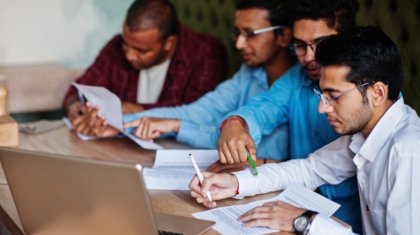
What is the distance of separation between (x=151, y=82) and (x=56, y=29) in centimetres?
93

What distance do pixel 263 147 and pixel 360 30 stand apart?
74 cm

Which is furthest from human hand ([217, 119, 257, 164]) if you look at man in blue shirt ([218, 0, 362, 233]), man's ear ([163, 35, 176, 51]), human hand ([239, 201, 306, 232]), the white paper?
man's ear ([163, 35, 176, 51])

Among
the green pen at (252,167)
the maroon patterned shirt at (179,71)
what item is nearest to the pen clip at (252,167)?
the green pen at (252,167)

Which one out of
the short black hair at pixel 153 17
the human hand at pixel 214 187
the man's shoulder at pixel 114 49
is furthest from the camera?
the man's shoulder at pixel 114 49

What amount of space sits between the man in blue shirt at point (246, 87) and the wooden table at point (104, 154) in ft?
0.22

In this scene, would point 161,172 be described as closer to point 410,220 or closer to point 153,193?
point 153,193

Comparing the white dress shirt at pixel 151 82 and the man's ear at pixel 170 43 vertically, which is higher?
the man's ear at pixel 170 43

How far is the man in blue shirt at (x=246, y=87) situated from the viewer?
211 centimetres

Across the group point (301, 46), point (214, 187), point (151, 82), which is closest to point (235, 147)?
point (214, 187)

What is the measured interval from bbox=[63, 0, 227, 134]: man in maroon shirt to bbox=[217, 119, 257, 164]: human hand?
75cm

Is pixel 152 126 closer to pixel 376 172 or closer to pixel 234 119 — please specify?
pixel 234 119

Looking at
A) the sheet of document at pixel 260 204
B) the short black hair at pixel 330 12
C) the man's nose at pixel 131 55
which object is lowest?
the sheet of document at pixel 260 204

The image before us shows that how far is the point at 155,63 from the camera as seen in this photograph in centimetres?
261

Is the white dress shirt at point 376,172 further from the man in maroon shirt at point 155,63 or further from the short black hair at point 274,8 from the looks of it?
the man in maroon shirt at point 155,63
